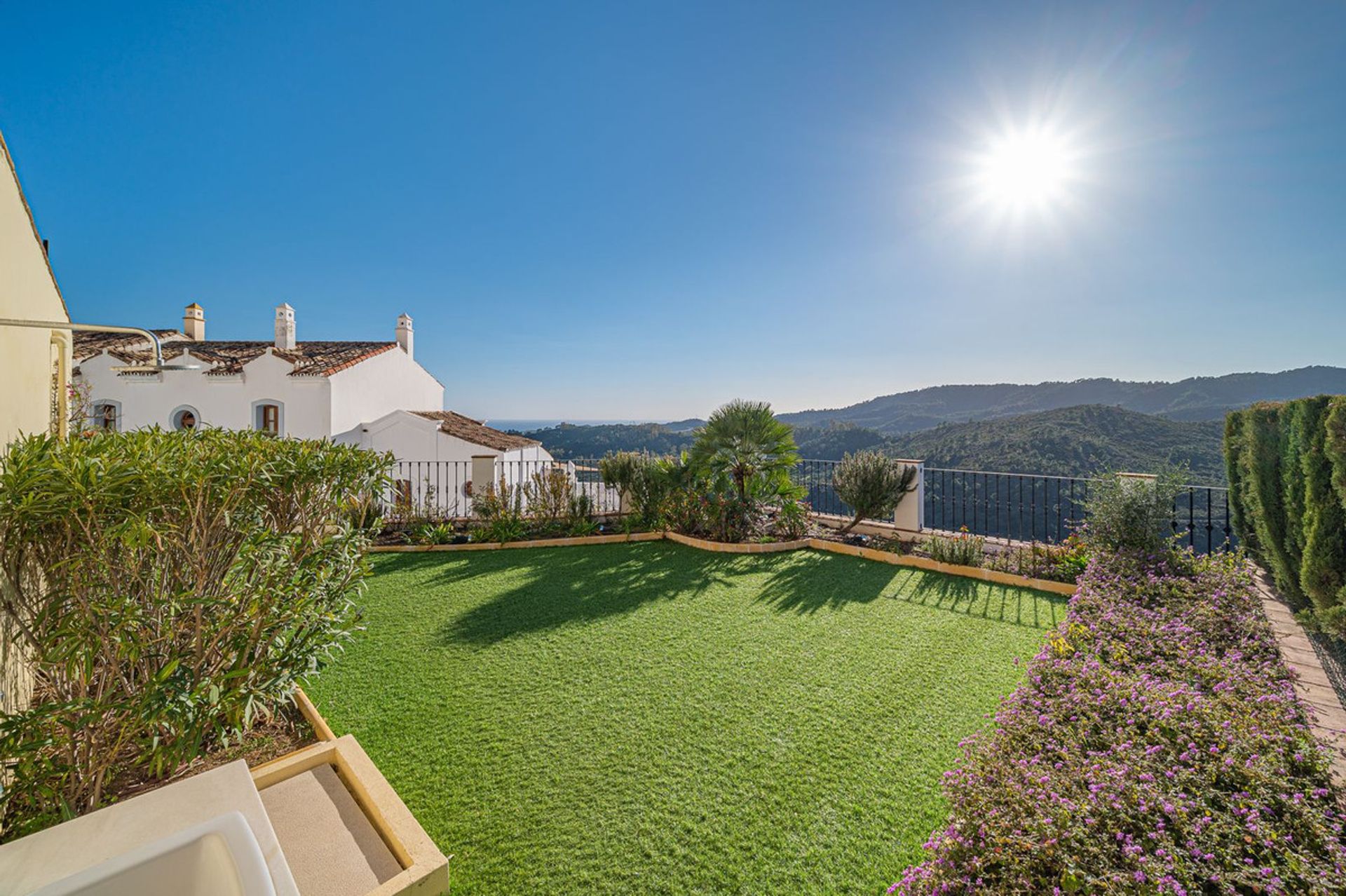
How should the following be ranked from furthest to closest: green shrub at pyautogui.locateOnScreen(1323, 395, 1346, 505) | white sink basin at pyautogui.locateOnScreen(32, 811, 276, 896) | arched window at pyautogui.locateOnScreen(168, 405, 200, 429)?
arched window at pyautogui.locateOnScreen(168, 405, 200, 429), green shrub at pyautogui.locateOnScreen(1323, 395, 1346, 505), white sink basin at pyautogui.locateOnScreen(32, 811, 276, 896)

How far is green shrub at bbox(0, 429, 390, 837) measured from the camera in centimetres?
178

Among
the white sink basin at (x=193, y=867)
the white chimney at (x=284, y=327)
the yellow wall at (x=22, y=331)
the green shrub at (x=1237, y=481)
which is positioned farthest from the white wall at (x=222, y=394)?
the green shrub at (x=1237, y=481)

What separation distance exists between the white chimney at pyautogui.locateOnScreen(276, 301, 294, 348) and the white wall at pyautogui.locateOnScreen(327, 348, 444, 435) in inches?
148

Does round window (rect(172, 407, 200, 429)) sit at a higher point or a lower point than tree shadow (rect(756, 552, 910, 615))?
higher

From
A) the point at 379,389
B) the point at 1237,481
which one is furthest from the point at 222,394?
the point at 1237,481

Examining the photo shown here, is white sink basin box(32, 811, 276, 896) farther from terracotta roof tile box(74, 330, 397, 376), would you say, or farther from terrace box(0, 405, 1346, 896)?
terracotta roof tile box(74, 330, 397, 376)

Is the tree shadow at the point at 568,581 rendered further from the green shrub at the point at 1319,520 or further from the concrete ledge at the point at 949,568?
the green shrub at the point at 1319,520

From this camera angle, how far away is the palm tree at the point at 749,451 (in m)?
7.84

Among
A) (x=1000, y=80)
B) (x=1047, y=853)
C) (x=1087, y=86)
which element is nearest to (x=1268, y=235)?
(x=1087, y=86)

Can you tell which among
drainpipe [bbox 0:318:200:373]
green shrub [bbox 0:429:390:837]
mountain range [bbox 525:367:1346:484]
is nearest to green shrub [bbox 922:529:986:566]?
mountain range [bbox 525:367:1346:484]

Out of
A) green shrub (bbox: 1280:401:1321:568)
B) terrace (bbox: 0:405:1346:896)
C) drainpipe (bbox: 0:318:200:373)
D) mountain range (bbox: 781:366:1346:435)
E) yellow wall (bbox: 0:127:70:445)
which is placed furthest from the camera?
mountain range (bbox: 781:366:1346:435)

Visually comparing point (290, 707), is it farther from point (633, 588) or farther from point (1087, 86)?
point (1087, 86)

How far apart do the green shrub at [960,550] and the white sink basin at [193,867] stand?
6.57m

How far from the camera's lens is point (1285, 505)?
377 cm
